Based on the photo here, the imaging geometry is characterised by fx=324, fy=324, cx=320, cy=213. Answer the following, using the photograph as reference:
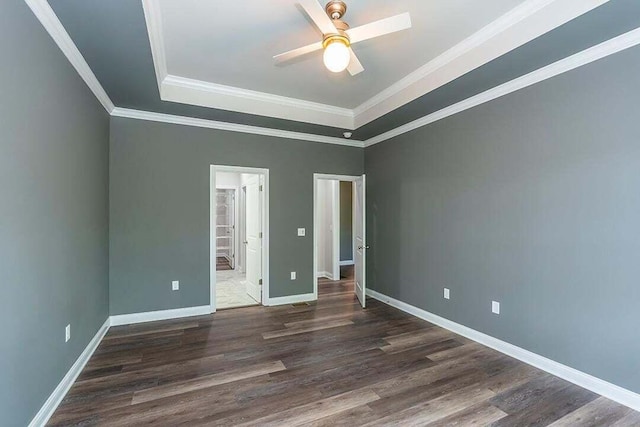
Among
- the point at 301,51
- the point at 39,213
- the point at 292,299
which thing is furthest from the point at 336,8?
the point at 292,299

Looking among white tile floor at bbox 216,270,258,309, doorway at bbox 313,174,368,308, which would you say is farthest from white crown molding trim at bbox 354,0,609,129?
white tile floor at bbox 216,270,258,309

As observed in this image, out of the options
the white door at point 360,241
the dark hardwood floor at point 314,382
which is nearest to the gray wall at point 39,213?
the dark hardwood floor at point 314,382

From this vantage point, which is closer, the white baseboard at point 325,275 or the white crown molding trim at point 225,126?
the white crown molding trim at point 225,126

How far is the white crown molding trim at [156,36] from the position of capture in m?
2.35

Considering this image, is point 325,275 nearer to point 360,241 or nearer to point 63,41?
point 360,241

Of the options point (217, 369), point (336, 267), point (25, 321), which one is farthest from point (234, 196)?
point (25, 321)

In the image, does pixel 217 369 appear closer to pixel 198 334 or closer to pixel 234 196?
pixel 198 334

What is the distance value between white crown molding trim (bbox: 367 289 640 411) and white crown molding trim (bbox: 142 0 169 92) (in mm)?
4282

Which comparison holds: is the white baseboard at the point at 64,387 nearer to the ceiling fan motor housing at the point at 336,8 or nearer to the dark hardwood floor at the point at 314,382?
the dark hardwood floor at the point at 314,382

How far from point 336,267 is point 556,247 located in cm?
455

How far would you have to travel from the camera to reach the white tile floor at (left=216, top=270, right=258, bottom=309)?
518cm

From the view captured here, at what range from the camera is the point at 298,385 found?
274cm

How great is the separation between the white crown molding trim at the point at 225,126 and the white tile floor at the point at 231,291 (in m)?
2.68

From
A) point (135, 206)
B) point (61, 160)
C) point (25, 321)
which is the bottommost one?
point (25, 321)
